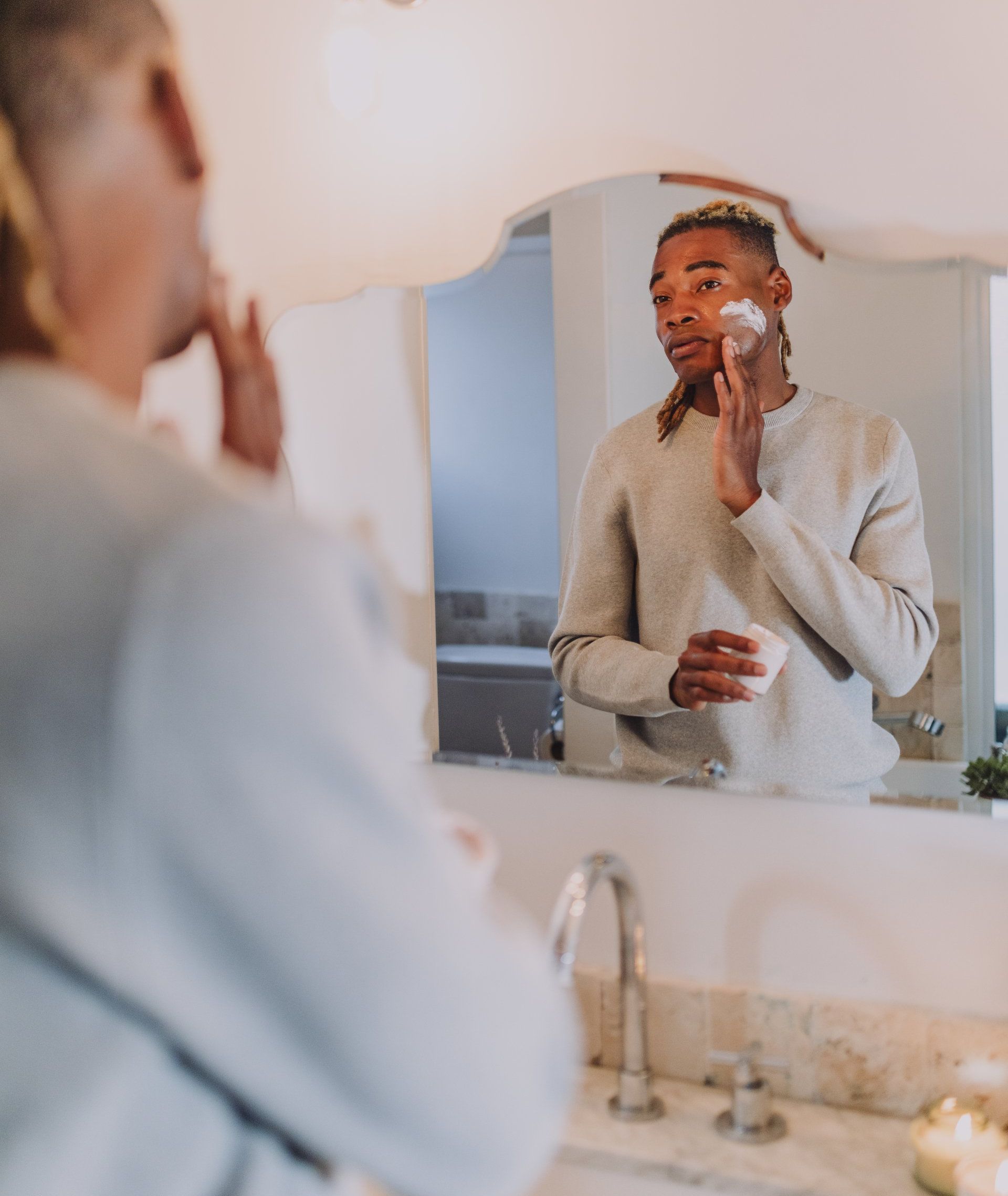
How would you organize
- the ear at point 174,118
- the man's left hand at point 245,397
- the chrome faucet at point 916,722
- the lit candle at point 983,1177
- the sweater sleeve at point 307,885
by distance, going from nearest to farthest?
the sweater sleeve at point 307,885, the ear at point 174,118, the man's left hand at point 245,397, the lit candle at point 983,1177, the chrome faucet at point 916,722

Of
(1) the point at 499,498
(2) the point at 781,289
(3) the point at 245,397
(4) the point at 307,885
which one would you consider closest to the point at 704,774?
(1) the point at 499,498

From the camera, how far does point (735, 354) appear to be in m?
0.91

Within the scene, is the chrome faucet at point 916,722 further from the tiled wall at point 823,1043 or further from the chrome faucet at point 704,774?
the tiled wall at point 823,1043

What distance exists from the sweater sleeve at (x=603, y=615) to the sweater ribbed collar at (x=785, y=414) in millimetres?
102

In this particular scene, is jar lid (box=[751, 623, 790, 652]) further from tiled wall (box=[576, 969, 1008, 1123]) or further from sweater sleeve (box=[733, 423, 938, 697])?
tiled wall (box=[576, 969, 1008, 1123])

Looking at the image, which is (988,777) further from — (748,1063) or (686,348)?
(686,348)

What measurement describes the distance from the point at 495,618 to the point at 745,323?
0.35 meters

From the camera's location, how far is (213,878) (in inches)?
13.2

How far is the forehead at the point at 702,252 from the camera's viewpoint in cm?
92

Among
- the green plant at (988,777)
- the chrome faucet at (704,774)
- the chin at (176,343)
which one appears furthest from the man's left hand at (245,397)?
the green plant at (988,777)

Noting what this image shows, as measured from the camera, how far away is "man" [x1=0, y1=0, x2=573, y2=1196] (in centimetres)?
33

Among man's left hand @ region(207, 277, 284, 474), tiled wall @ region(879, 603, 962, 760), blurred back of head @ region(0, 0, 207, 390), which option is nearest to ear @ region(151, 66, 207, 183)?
blurred back of head @ region(0, 0, 207, 390)

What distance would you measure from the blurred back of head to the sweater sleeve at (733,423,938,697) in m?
0.58

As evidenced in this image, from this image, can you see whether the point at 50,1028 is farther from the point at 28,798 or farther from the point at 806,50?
the point at 806,50
